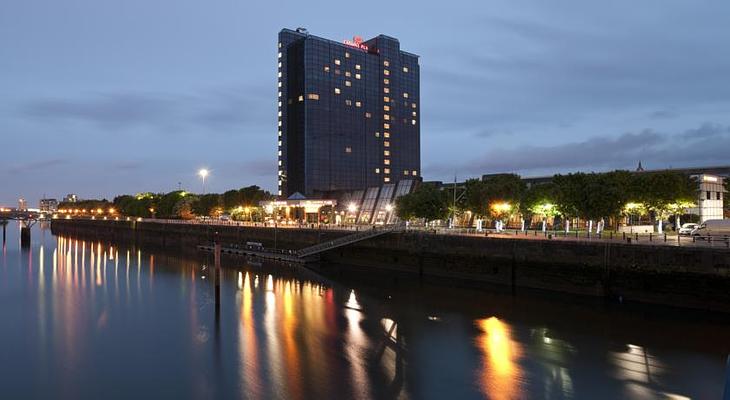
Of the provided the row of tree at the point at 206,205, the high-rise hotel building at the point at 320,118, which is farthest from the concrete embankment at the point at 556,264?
the high-rise hotel building at the point at 320,118

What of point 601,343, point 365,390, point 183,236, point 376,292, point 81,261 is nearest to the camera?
point 365,390

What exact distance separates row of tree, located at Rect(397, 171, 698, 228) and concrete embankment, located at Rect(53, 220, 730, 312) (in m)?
14.3

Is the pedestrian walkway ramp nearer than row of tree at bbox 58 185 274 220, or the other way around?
the pedestrian walkway ramp

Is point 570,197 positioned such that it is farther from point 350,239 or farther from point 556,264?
point 350,239

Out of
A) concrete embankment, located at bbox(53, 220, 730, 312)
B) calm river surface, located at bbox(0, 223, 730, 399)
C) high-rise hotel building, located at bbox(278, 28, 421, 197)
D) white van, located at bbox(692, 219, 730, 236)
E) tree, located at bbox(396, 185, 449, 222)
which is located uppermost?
high-rise hotel building, located at bbox(278, 28, 421, 197)

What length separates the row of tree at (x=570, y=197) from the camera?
58.9 meters

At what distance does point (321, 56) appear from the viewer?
187m

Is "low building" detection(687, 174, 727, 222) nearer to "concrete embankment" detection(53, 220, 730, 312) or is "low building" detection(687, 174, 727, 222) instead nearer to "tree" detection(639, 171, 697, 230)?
"tree" detection(639, 171, 697, 230)

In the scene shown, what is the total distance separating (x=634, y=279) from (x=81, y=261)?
8150 centimetres

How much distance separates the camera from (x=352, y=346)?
30406 millimetres

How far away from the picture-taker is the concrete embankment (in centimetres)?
3662

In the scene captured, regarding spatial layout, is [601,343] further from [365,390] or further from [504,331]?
[365,390]

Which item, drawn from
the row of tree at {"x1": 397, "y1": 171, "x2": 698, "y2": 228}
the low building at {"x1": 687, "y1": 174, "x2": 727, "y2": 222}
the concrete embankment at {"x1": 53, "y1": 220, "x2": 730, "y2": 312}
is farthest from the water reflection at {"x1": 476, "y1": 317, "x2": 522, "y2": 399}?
the low building at {"x1": 687, "y1": 174, "x2": 727, "y2": 222}

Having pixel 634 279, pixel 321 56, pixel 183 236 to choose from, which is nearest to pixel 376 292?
pixel 634 279
